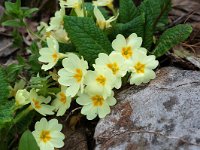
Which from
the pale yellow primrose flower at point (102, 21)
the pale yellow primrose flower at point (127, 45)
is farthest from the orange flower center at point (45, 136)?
the pale yellow primrose flower at point (102, 21)

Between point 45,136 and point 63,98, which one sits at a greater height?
point 63,98

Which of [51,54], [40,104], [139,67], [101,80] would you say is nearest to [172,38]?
[139,67]

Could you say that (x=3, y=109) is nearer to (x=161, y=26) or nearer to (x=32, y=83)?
(x=32, y=83)

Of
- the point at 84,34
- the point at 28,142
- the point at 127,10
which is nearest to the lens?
the point at 28,142

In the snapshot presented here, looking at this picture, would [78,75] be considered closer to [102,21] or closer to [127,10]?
[102,21]

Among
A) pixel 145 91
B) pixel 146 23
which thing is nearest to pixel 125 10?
pixel 146 23

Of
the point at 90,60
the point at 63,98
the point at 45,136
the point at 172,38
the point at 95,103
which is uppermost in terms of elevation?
the point at 172,38
